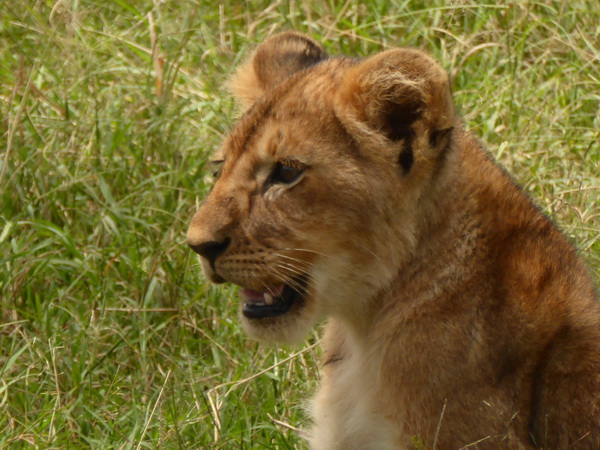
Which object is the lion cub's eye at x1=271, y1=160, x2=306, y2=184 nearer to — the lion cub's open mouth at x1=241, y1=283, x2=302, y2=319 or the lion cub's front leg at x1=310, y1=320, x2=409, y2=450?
the lion cub's open mouth at x1=241, y1=283, x2=302, y2=319

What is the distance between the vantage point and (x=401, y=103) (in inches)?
160

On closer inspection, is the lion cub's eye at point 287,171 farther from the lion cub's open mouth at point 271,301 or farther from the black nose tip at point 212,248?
the lion cub's open mouth at point 271,301

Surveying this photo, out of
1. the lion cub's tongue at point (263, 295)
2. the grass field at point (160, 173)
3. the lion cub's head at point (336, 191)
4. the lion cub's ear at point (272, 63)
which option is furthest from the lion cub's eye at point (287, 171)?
the grass field at point (160, 173)

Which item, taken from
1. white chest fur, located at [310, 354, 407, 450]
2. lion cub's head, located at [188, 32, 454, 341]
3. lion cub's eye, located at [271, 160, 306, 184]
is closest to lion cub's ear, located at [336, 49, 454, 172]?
lion cub's head, located at [188, 32, 454, 341]

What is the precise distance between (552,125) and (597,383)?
9.51 ft

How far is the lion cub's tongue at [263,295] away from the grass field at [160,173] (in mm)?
608

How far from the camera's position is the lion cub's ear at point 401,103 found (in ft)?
13.1

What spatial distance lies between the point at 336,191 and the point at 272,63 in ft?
3.05

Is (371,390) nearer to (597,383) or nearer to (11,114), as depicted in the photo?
(597,383)

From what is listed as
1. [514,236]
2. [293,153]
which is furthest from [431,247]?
[293,153]

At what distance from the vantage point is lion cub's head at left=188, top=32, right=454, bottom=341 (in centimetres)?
406

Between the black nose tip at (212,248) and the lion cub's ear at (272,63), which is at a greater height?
the lion cub's ear at (272,63)

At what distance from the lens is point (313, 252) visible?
4117 millimetres

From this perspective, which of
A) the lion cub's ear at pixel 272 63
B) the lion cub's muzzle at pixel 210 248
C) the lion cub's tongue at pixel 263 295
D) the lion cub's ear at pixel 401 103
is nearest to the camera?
the lion cub's ear at pixel 401 103
